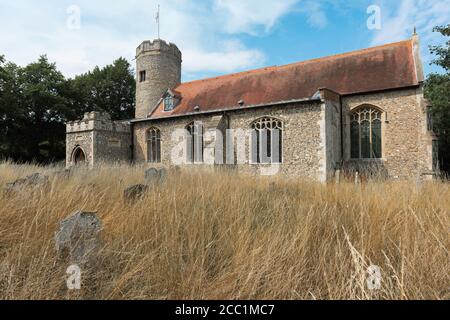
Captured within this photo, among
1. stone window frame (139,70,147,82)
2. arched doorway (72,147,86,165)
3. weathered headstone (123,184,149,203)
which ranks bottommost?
weathered headstone (123,184,149,203)

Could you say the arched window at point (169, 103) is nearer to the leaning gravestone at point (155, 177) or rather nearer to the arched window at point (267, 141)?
the arched window at point (267, 141)

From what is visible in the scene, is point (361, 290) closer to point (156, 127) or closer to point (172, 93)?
point (156, 127)

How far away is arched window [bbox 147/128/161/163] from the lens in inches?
805

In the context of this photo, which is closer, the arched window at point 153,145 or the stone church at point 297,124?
the stone church at point 297,124

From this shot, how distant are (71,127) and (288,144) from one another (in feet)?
52.8

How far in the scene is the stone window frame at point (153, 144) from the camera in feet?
67.1

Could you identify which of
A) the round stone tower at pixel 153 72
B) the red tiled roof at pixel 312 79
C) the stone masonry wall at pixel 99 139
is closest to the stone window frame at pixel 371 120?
the red tiled roof at pixel 312 79

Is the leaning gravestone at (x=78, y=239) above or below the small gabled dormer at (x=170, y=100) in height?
below

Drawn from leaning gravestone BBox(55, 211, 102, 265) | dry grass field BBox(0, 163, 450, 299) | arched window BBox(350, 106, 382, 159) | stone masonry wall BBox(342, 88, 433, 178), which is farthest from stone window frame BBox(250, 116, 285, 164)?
leaning gravestone BBox(55, 211, 102, 265)

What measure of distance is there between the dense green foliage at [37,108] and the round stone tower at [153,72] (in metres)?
11.1

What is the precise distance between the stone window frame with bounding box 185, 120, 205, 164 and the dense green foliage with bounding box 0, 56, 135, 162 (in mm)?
16721

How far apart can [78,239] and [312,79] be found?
17.3 m

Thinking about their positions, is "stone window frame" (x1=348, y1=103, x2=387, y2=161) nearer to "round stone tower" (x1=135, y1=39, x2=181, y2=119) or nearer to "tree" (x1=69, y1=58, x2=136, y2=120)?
"round stone tower" (x1=135, y1=39, x2=181, y2=119)
